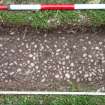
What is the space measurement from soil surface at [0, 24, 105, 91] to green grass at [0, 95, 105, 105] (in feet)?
0.34

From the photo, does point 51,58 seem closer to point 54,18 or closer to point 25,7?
point 54,18

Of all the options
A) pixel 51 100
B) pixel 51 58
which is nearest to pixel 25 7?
pixel 51 58

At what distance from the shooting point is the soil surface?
430 cm

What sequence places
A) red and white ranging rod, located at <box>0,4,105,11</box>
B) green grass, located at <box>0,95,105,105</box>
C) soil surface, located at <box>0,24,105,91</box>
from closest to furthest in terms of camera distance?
1. green grass, located at <box>0,95,105,105</box>
2. soil surface, located at <box>0,24,105,91</box>
3. red and white ranging rod, located at <box>0,4,105,11</box>

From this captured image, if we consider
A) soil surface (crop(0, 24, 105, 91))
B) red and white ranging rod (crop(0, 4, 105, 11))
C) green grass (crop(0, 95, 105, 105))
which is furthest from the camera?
red and white ranging rod (crop(0, 4, 105, 11))

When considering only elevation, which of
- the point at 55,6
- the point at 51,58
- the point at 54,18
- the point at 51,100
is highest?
the point at 55,6

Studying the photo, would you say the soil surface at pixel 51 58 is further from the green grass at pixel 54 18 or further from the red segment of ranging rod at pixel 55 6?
the red segment of ranging rod at pixel 55 6

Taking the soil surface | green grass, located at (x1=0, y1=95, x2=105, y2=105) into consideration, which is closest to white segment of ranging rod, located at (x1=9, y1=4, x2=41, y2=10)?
the soil surface

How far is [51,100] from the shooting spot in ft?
13.6

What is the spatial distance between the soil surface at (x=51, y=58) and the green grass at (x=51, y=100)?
0.34 feet

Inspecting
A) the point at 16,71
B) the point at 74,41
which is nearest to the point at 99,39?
the point at 74,41

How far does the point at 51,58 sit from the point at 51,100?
49 cm

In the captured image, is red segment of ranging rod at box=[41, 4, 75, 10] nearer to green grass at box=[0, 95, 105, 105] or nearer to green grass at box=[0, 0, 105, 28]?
green grass at box=[0, 0, 105, 28]

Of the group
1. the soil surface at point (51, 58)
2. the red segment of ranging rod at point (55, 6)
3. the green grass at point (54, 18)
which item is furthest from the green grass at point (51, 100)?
the red segment of ranging rod at point (55, 6)
